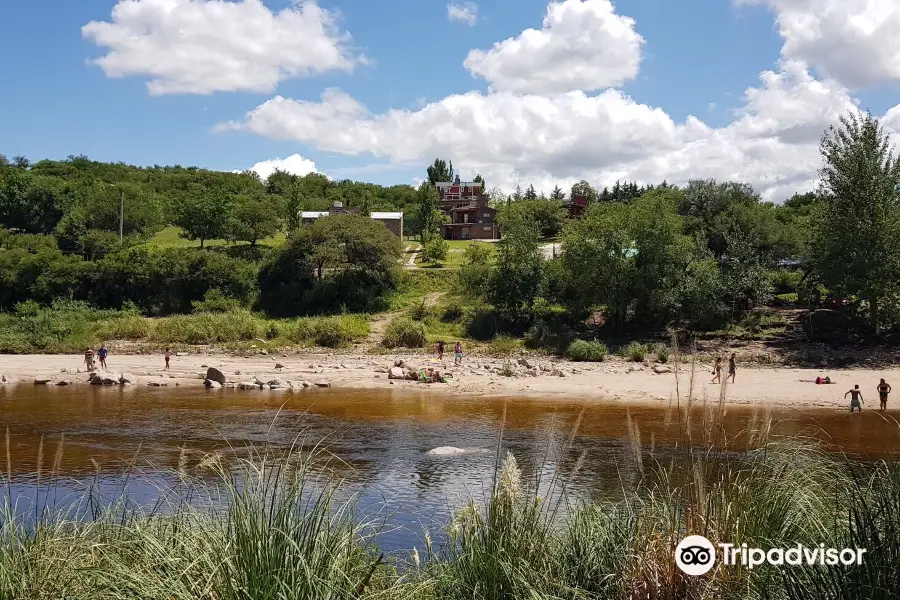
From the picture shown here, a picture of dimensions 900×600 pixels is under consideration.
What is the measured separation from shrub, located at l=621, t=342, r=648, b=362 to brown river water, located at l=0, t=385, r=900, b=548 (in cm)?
978

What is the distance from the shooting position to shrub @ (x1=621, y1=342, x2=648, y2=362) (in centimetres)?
3759

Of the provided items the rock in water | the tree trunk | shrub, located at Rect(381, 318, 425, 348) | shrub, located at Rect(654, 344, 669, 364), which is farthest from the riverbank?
the rock in water

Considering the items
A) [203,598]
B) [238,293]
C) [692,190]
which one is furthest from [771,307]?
[203,598]

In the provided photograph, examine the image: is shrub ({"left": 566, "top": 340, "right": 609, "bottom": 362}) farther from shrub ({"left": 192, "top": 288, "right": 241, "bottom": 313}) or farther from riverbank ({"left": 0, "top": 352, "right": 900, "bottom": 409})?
shrub ({"left": 192, "top": 288, "right": 241, "bottom": 313})

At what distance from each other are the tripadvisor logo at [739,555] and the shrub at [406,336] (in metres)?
37.3

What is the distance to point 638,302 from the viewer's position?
1679 inches

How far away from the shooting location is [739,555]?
561 centimetres

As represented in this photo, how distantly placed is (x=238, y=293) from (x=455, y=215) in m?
48.1

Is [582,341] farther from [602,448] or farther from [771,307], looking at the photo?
[602,448]

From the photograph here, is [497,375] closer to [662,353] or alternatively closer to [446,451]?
[662,353]

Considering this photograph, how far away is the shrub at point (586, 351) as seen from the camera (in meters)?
38.3

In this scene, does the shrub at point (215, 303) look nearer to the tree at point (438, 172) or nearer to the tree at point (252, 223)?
the tree at point (252, 223)

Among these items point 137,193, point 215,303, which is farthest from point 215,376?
point 137,193

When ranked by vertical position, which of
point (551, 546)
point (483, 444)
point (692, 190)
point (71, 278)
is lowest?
point (483, 444)
